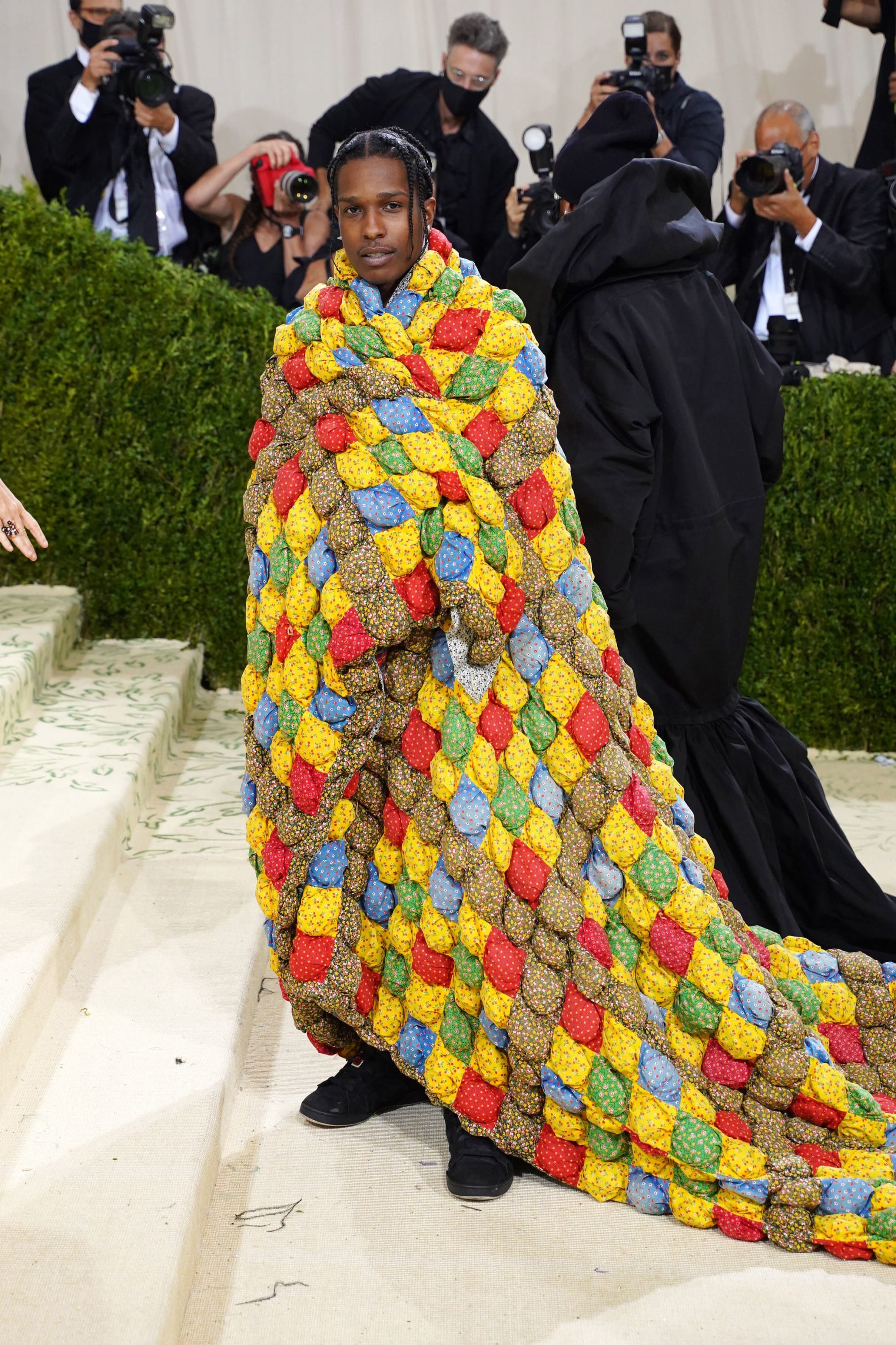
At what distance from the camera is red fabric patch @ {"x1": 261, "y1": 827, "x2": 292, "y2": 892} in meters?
2.40

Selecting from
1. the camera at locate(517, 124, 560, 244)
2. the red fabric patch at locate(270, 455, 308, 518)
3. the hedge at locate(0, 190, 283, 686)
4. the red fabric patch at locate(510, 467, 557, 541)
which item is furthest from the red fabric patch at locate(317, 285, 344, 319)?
the camera at locate(517, 124, 560, 244)

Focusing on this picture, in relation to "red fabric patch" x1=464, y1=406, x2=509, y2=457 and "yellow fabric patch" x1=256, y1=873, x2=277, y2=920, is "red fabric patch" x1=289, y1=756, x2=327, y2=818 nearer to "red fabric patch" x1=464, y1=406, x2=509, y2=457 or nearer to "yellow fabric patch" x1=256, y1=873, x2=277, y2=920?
"yellow fabric patch" x1=256, y1=873, x2=277, y2=920

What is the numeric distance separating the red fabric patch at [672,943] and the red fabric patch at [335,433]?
3.00ft

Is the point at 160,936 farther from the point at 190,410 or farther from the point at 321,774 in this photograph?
the point at 190,410

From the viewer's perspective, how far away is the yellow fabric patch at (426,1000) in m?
2.41

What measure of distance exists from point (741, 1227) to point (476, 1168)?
439 millimetres

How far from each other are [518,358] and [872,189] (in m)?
3.74

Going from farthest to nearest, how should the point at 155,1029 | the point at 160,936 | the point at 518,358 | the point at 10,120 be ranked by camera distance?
the point at 10,120
the point at 160,936
the point at 155,1029
the point at 518,358

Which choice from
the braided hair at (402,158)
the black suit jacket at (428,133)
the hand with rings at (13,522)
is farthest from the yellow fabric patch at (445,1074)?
the black suit jacket at (428,133)

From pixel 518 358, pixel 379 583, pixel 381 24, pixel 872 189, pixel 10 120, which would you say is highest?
pixel 381 24

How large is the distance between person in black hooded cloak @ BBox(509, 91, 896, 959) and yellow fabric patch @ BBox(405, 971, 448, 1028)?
34.6 inches

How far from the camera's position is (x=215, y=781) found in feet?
14.2

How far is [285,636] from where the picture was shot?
233cm

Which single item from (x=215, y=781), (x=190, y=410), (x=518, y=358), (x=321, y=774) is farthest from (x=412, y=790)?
(x=190, y=410)
